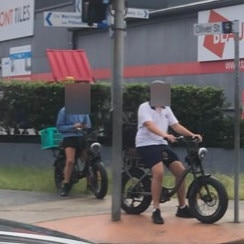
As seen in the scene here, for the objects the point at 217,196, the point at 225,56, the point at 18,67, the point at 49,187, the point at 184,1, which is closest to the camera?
the point at 217,196

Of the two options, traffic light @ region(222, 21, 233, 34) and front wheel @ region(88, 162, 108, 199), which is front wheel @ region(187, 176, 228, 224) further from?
front wheel @ region(88, 162, 108, 199)

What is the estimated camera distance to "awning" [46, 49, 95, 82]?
63.6 ft

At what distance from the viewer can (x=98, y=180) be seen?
37.9ft

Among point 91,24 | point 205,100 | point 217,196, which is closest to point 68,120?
point 91,24

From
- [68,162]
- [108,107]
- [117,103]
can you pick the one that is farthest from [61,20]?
[108,107]

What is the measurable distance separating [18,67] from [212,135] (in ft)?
44.8

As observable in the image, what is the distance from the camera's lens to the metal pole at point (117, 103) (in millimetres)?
9352

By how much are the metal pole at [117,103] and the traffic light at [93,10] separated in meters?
0.21

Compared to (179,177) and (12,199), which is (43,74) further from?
(179,177)

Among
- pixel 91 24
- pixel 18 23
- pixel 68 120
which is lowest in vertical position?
pixel 68 120

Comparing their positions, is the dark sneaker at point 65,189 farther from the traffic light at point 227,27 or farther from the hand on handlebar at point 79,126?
the traffic light at point 227,27

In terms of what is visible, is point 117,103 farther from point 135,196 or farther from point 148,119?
point 135,196

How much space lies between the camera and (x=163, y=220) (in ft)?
30.8

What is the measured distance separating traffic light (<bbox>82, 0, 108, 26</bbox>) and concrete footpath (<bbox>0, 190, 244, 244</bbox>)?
8.32 feet
